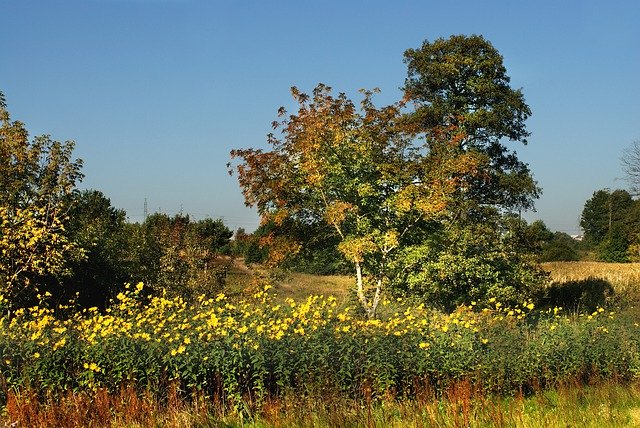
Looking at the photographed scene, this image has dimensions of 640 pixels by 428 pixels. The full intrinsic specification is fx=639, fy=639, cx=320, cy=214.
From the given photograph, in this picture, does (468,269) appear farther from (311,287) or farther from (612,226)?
(612,226)

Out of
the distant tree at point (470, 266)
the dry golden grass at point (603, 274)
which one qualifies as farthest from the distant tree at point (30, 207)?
the dry golden grass at point (603, 274)

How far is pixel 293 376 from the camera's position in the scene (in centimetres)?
799

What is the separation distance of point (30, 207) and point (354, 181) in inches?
353

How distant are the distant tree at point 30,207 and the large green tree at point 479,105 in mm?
12668

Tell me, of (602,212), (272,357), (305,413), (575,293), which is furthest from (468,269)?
(602,212)

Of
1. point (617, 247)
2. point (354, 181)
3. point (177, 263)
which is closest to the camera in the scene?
point (354, 181)

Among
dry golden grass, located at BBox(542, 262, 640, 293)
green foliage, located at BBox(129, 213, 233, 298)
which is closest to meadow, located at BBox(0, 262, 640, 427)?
green foliage, located at BBox(129, 213, 233, 298)

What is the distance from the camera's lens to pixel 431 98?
996 inches

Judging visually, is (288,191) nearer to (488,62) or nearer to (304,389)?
(304,389)

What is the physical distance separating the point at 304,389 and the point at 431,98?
761 inches

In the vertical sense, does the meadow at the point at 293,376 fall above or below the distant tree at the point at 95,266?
below

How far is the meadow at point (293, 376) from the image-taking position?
23.3ft

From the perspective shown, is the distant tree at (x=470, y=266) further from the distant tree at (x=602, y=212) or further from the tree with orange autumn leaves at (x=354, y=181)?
the distant tree at (x=602, y=212)

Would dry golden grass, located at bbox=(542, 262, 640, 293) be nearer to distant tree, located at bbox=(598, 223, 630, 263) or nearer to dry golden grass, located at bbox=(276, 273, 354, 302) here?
dry golden grass, located at bbox=(276, 273, 354, 302)
